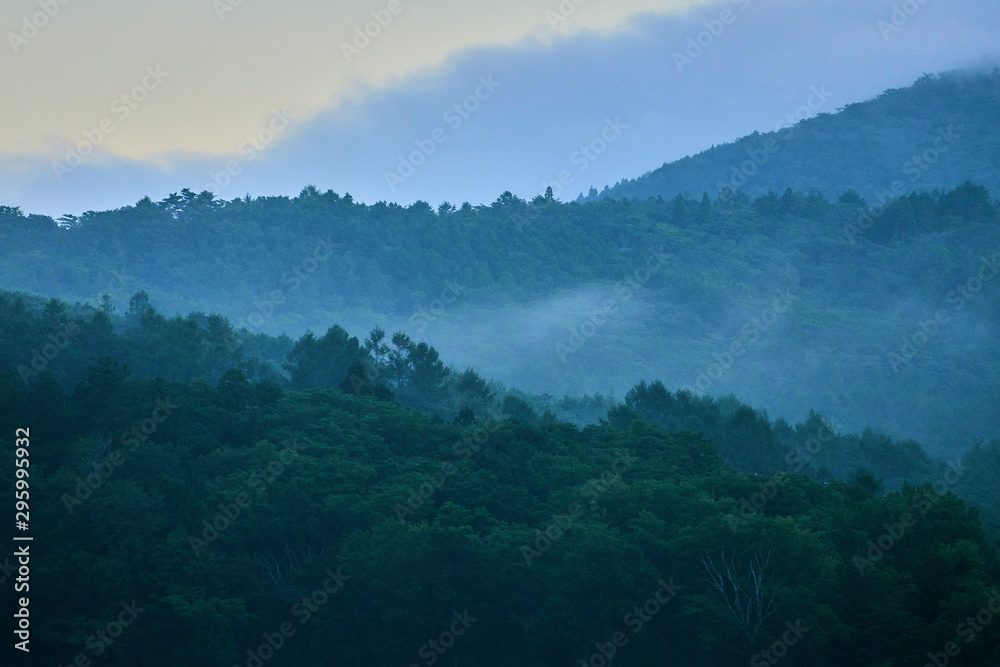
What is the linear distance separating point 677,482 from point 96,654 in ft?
74.3

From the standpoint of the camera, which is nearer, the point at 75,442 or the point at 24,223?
the point at 75,442

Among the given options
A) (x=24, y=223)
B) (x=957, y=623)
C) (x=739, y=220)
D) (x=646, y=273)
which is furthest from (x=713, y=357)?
(x=957, y=623)

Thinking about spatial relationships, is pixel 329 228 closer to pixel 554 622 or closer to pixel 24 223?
pixel 24 223

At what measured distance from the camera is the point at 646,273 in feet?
499
